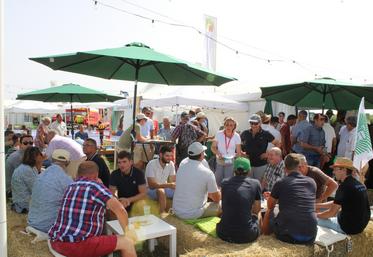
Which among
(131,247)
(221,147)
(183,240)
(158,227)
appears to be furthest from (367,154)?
(131,247)

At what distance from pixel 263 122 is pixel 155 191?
10.4ft

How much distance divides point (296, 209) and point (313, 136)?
3.47 meters

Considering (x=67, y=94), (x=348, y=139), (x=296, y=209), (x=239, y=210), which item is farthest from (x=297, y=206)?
(x=67, y=94)

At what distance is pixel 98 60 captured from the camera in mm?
5047

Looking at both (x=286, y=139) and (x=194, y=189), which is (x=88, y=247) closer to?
(x=194, y=189)

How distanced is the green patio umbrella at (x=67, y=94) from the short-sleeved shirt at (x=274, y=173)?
4676 mm

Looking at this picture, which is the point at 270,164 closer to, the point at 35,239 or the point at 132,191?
the point at 132,191

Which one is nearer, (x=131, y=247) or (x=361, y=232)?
(x=131, y=247)

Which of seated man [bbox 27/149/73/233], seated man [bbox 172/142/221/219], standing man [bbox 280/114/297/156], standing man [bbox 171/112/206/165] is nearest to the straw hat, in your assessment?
seated man [bbox 172/142/221/219]

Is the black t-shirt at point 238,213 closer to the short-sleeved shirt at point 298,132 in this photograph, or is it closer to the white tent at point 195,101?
the short-sleeved shirt at point 298,132

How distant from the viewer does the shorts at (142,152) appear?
22.1 feet

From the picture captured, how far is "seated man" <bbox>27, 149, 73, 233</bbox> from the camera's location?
11.2 feet

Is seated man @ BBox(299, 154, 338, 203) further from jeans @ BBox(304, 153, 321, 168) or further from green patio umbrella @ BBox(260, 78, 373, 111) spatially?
jeans @ BBox(304, 153, 321, 168)

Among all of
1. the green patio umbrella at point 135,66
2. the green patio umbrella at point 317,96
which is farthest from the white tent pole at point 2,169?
the green patio umbrella at point 317,96
